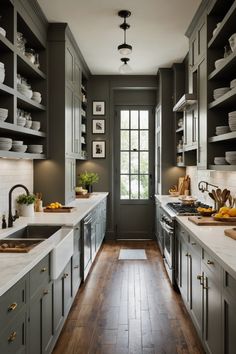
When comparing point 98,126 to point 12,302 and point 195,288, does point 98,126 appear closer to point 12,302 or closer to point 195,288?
point 195,288

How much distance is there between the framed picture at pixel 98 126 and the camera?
7.04 metres

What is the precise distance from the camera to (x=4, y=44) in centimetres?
308

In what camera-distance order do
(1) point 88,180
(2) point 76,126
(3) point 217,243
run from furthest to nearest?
(1) point 88,180
(2) point 76,126
(3) point 217,243

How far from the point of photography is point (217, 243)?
2.48 m

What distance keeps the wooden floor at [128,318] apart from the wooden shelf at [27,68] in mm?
2553

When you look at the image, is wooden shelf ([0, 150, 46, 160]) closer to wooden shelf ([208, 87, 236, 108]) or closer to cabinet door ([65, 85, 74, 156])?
cabinet door ([65, 85, 74, 156])

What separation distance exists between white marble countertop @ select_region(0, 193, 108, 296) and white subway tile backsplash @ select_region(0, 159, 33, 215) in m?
0.27

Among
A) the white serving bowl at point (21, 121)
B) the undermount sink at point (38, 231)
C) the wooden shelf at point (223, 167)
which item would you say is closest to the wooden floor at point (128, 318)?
the undermount sink at point (38, 231)

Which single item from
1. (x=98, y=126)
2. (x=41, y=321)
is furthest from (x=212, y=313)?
(x=98, y=126)

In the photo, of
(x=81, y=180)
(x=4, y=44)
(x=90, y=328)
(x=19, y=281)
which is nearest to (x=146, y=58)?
(x=81, y=180)

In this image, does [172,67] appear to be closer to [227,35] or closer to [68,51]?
[68,51]

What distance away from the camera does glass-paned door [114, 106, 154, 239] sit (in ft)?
23.8

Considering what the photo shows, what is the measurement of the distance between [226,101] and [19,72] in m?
2.32

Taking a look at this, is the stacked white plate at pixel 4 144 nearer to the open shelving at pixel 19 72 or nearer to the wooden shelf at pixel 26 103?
the open shelving at pixel 19 72
